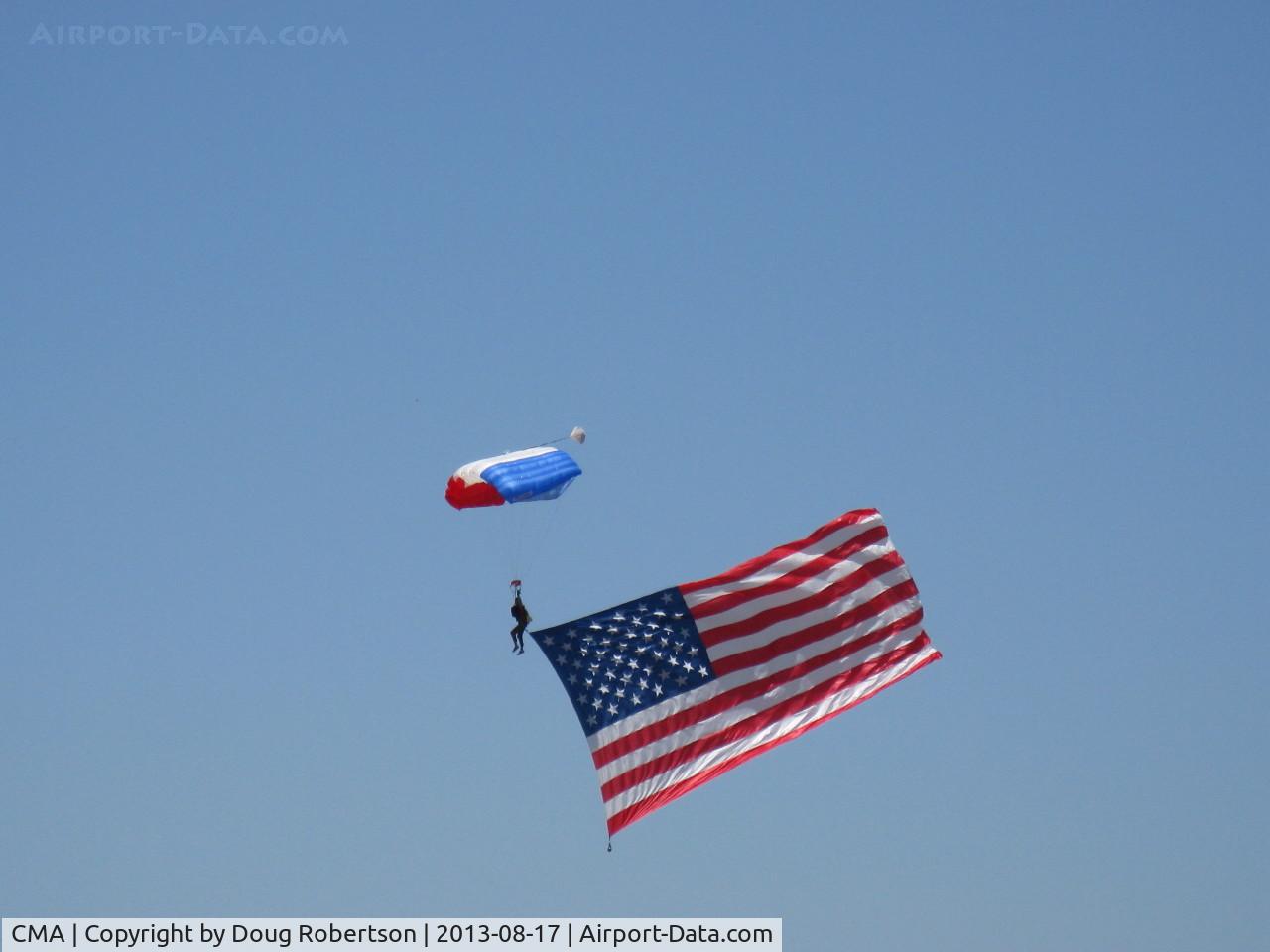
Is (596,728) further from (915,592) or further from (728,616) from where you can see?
(915,592)

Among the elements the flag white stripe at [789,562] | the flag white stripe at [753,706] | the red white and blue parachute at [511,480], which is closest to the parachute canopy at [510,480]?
the red white and blue parachute at [511,480]

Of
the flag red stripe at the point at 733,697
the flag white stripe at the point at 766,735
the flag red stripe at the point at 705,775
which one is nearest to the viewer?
the flag red stripe at the point at 705,775

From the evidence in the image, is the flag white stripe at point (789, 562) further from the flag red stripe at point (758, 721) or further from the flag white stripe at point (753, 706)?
the flag red stripe at point (758, 721)

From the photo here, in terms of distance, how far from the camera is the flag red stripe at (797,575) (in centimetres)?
5525

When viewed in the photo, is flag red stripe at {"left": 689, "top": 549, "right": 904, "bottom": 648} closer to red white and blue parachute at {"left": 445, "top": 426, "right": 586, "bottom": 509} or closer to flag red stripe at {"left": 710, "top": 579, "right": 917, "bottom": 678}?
flag red stripe at {"left": 710, "top": 579, "right": 917, "bottom": 678}

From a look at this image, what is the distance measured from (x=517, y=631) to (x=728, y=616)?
13.9ft

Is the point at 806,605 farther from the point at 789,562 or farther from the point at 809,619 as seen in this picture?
the point at 789,562

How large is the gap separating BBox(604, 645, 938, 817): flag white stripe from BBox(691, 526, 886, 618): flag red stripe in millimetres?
2469

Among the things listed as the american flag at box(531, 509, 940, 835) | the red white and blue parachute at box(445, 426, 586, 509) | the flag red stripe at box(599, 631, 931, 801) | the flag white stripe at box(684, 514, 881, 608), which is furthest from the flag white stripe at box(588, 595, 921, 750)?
the red white and blue parachute at box(445, 426, 586, 509)

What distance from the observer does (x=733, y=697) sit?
55.2 m

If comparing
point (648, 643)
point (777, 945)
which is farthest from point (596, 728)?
point (777, 945)

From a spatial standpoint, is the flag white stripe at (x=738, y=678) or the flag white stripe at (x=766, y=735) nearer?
the flag white stripe at (x=766, y=735)

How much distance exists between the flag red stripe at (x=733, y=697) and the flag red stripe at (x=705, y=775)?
2.97 feet

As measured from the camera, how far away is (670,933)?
52.3m
